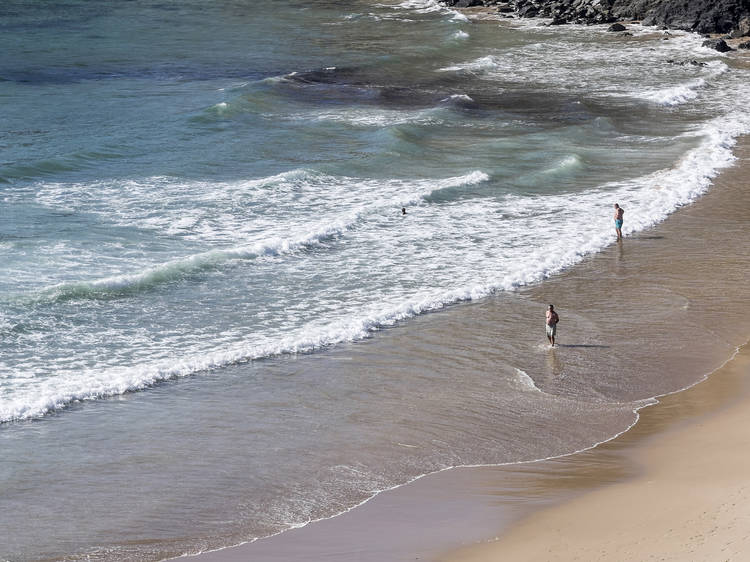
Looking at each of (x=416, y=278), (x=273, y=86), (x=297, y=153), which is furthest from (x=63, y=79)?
(x=416, y=278)

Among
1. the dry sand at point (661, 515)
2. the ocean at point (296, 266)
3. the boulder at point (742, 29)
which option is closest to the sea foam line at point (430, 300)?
the ocean at point (296, 266)

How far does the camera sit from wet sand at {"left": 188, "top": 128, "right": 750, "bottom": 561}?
12938mm

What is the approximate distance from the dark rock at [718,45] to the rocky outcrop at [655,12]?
3606 mm

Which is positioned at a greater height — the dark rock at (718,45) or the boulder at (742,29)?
the boulder at (742,29)

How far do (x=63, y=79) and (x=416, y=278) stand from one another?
3041 cm

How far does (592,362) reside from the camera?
18891 millimetres

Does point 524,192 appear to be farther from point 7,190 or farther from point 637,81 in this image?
point 637,81

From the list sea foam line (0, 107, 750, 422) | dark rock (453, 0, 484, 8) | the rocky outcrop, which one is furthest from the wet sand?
dark rock (453, 0, 484, 8)

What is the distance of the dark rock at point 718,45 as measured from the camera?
54.3 m

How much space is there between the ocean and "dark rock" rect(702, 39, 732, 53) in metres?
2.25

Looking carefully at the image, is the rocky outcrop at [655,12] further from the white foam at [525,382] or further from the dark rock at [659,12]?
the white foam at [525,382]

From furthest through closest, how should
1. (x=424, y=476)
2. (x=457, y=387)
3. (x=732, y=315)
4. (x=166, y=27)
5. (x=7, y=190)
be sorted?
1. (x=166, y=27)
2. (x=7, y=190)
3. (x=732, y=315)
4. (x=457, y=387)
5. (x=424, y=476)

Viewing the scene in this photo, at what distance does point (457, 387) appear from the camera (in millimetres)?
17891

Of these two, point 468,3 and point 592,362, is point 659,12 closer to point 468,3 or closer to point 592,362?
point 468,3
